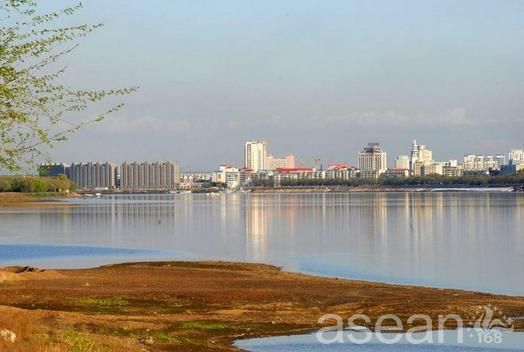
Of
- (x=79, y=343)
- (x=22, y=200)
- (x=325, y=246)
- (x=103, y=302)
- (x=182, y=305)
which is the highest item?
(x=79, y=343)

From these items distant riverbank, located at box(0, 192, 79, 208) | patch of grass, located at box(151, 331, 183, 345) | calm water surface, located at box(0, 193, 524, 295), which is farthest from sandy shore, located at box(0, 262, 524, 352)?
distant riverbank, located at box(0, 192, 79, 208)

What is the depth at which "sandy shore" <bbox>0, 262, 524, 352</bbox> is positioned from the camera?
14984 millimetres

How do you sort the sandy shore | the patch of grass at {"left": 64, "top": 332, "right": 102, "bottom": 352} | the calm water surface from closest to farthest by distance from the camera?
the patch of grass at {"left": 64, "top": 332, "right": 102, "bottom": 352}
the sandy shore
the calm water surface

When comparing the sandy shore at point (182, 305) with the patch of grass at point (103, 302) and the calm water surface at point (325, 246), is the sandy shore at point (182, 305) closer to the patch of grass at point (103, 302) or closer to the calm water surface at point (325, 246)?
the patch of grass at point (103, 302)

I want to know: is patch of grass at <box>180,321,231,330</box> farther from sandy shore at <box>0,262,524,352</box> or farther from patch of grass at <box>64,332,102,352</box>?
patch of grass at <box>64,332,102,352</box>

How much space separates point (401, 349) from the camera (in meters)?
16.6

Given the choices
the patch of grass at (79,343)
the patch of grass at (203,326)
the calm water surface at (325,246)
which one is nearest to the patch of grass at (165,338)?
the patch of grass at (203,326)

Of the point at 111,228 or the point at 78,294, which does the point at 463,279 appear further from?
the point at 111,228

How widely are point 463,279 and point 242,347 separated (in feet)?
56.1

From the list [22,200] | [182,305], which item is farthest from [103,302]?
[22,200]

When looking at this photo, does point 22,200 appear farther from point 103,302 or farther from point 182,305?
point 182,305

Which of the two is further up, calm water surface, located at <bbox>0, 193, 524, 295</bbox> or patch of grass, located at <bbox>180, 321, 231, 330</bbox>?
patch of grass, located at <bbox>180, 321, 231, 330</bbox>

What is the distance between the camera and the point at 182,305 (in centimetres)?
2180

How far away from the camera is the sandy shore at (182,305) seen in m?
15.0
